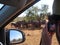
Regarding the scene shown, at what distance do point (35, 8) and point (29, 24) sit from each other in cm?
184

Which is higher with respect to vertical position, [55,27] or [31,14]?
[31,14]

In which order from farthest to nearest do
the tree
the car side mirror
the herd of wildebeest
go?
the tree
the herd of wildebeest
the car side mirror

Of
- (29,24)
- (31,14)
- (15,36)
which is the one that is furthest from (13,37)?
(31,14)

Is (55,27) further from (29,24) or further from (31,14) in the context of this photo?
(31,14)

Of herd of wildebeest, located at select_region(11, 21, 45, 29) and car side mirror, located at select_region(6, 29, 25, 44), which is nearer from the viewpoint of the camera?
car side mirror, located at select_region(6, 29, 25, 44)

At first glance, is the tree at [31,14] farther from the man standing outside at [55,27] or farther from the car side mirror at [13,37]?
the car side mirror at [13,37]

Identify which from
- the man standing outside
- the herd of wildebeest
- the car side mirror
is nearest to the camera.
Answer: the man standing outside

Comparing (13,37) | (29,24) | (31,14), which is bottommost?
(13,37)

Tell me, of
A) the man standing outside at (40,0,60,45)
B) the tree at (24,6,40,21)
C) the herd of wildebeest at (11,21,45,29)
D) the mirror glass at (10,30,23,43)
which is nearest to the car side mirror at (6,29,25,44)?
the mirror glass at (10,30,23,43)

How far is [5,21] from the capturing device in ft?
4.77

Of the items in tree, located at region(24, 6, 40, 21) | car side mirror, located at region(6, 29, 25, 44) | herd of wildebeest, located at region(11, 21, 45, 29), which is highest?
tree, located at region(24, 6, 40, 21)

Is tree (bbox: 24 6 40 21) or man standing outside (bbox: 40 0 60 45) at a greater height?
tree (bbox: 24 6 40 21)

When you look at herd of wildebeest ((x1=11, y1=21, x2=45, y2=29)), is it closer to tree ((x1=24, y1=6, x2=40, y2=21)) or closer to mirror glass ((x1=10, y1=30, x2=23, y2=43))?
tree ((x1=24, y1=6, x2=40, y2=21))

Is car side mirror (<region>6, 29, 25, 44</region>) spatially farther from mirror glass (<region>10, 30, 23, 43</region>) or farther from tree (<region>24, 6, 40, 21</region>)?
tree (<region>24, 6, 40, 21</region>)
